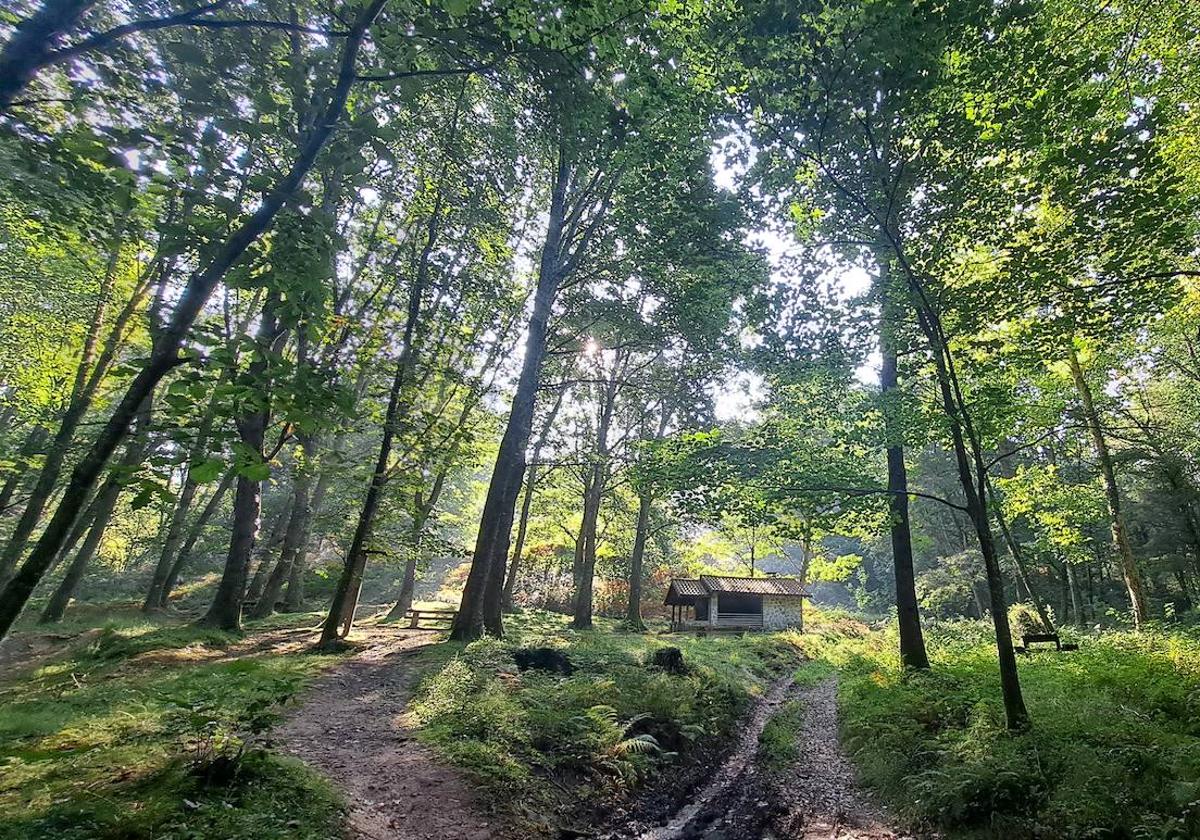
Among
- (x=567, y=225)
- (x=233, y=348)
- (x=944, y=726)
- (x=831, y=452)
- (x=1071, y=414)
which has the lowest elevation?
(x=944, y=726)

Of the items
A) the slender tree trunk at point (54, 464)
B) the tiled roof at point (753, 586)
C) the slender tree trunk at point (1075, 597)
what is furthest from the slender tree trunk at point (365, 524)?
the slender tree trunk at point (1075, 597)

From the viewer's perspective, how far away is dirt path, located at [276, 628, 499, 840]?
5641 mm

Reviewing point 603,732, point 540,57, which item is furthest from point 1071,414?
point 540,57

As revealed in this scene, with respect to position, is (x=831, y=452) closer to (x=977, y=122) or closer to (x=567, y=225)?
(x=977, y=122)

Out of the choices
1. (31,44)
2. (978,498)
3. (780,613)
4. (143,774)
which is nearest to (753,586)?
(780,613)

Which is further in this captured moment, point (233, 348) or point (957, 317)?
point (957, 317)

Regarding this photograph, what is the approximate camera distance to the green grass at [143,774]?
13.7ft

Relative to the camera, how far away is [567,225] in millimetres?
18141

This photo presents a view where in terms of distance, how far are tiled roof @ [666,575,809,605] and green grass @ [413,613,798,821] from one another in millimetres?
18998

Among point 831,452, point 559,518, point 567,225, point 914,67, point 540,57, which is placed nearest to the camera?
point 540,57

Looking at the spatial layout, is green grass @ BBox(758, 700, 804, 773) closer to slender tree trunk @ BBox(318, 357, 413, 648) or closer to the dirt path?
the dirt path

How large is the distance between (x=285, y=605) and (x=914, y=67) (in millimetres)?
29061

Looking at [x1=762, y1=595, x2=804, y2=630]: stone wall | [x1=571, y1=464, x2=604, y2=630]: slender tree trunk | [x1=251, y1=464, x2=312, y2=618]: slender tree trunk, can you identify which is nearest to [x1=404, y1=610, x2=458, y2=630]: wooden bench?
[x1=251, y1=464, x2=312, y2=618]: slender tree trunk

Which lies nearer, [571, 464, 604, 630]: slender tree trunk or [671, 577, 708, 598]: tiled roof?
[571, 464, 604, 630]: slender tree trunk
